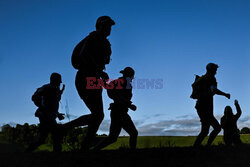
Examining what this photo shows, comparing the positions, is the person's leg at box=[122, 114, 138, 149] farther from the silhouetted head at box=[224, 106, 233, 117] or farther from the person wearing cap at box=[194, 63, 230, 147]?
the silhouetted head at box=[224, 106, 233, 117]

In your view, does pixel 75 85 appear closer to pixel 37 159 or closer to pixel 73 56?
pixel 73 56

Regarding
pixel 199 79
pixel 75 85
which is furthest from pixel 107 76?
pixel 199 79

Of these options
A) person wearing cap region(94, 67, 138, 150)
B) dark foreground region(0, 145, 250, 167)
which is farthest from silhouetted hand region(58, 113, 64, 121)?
dark foreground region(0, 145, 250, 167)

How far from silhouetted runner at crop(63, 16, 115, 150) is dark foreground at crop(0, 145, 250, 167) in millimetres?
646

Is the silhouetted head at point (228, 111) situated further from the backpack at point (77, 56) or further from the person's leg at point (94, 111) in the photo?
the backpack at point (77, 56)

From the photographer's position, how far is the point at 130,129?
6625mm

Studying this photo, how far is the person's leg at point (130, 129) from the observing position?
6.58 m

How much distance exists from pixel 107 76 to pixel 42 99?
7.68 ft

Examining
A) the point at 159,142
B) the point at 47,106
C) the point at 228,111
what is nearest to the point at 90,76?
the point at 47,106

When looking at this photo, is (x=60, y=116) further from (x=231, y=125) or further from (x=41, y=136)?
(x=231, y=125)

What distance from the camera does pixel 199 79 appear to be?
24.7ft

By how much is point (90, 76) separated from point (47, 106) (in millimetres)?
2335

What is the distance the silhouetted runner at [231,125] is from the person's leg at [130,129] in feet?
13.8

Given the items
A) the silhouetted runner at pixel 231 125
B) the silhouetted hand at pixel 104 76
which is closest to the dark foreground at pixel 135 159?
the silhouetted hand at pixel 104 76
